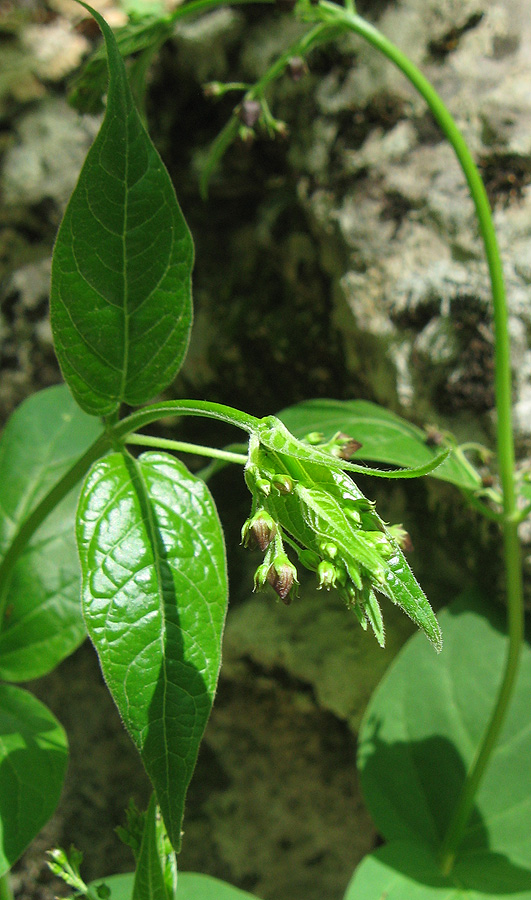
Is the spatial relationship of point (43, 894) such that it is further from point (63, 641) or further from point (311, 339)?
point (311, 339)

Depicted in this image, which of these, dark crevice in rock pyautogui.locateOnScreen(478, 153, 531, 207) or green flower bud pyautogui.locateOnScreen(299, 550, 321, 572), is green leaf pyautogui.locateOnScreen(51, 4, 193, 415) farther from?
dark crevice in rock pyautogui.locateOnScreen(478, 153, 531, 207)

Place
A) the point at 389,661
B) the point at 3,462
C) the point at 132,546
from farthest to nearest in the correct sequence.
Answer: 1. the point at 389,661
2. the point at 3,462
3. the point at 132,546

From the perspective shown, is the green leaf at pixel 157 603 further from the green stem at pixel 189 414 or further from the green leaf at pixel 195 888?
the green leaf at pixel 195 888

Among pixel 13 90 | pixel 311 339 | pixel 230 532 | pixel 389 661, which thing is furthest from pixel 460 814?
pixel 13 90

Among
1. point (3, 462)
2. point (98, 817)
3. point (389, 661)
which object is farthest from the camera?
point (98, 817)

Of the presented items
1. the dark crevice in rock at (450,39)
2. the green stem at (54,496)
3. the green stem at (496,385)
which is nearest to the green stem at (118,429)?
the green stem at (54,496)

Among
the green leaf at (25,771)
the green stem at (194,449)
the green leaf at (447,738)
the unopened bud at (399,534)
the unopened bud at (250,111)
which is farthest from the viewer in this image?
the green leaf at (447,738)

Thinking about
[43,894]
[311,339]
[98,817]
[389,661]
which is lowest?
[43,894]
